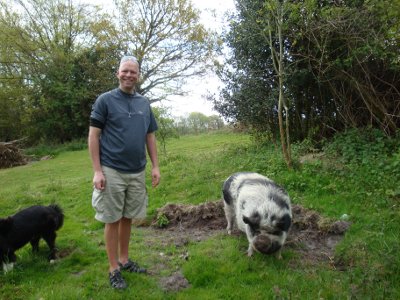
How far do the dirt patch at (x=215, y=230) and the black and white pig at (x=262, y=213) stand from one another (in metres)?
0.45

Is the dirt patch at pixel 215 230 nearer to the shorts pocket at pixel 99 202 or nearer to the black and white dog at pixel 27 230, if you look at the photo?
the shorts pocket at pixel 99 202

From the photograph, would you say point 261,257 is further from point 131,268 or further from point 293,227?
point 131,268

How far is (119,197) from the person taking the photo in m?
3.85

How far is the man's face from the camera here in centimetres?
385

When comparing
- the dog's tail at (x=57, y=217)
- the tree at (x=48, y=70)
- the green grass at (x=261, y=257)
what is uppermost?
the tree at (x=48, y=70)

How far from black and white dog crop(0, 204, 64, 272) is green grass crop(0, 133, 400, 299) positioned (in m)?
0.19

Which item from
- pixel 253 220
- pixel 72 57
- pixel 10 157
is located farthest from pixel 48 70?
pixel 253 220

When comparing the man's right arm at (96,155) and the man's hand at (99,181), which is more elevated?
the man's right arm at (96,155)

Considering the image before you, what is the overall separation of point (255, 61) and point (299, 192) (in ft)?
15.8

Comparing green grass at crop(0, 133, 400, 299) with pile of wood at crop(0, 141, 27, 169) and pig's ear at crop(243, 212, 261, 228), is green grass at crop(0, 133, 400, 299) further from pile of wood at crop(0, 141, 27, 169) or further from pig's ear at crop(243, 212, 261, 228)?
pile of wood at crop(0, 141, 27, 169)

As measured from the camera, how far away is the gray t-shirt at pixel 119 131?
3.77m

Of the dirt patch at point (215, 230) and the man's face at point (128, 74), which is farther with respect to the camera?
the dirt patch at point (215, 230)

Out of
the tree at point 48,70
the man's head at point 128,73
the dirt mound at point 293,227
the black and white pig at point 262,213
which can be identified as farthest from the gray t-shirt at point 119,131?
the tree at point 48,70

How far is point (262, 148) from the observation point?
33.5ft
